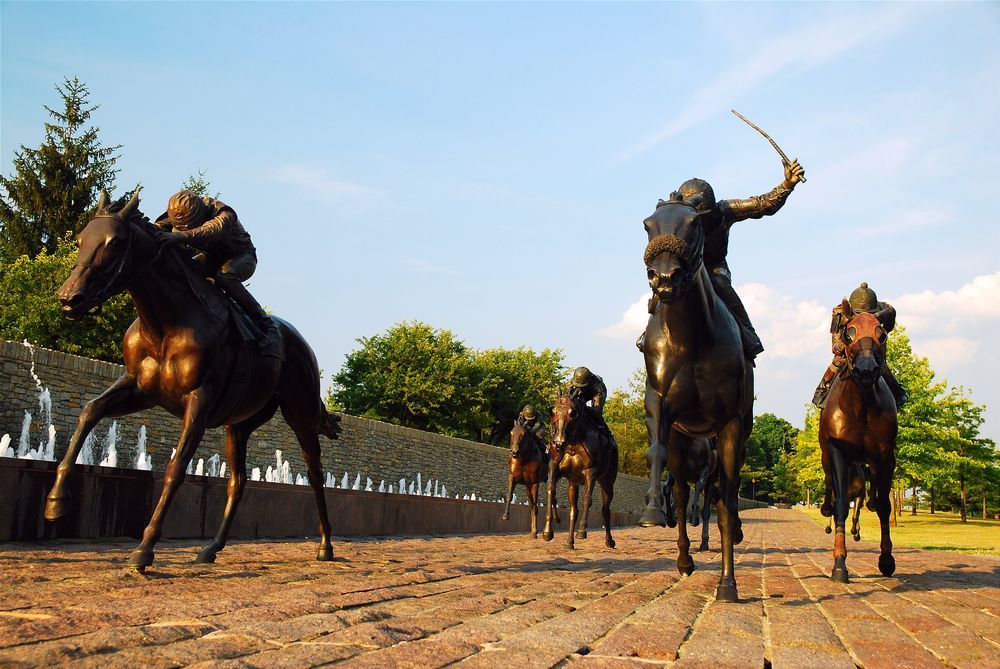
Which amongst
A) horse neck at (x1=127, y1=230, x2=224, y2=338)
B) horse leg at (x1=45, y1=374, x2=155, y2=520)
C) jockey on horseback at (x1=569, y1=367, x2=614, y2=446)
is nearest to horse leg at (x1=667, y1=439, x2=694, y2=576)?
horse neck at (x1=127, y1=230, x2=224, y2=338)

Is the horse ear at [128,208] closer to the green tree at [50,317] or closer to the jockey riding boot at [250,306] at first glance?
the jockey riding boot at [250,306]

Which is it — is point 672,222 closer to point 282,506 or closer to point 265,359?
point 265,359

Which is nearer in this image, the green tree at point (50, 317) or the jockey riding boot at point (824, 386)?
the jockey riding boot at point (824, 386)

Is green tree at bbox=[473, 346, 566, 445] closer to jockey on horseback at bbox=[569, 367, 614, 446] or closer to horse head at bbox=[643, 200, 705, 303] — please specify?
jockey on horseback at bbox=[569, 367, 614, 446]

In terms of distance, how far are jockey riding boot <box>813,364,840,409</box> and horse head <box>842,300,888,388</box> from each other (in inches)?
61.3

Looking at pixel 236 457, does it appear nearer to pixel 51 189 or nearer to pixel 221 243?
pixel 221 243

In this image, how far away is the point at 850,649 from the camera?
398 cm

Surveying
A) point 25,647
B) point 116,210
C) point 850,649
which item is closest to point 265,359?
point 116,210

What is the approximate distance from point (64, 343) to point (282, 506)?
2234 cm

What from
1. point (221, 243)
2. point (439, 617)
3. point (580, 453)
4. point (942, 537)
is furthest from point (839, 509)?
point (942, 537)

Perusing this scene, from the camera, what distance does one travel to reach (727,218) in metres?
7.37

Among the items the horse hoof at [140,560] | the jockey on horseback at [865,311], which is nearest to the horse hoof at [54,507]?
the horse hoof at [140,560]

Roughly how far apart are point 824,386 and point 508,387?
54.0 m

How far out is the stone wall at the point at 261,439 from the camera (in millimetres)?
17188
